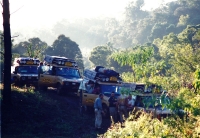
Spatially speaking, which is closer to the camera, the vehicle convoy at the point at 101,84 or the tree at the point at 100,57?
the vehicle convoy at the point at 101,84

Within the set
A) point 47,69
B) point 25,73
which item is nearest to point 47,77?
point 47,69

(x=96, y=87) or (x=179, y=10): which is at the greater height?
(x=179, y=10)

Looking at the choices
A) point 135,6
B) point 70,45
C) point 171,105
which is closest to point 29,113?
point 171,105

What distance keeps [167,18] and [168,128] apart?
64.4 metres

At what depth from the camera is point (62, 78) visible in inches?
594

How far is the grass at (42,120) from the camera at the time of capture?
955 centimetres

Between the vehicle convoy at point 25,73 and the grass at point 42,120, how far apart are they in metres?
3.57

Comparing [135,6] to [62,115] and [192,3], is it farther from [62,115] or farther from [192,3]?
[62,115]

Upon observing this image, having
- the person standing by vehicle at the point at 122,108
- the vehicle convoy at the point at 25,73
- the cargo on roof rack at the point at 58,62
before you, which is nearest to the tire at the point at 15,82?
the vehicle convoy at the point at 25,73

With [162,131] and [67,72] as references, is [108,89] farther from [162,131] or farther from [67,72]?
[162,131]

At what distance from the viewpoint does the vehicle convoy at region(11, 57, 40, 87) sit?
671 inches

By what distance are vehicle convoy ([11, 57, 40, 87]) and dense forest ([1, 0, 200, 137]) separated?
5996mm

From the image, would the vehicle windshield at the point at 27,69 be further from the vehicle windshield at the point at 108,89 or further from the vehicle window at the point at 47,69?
the vehicle windshield at the point at 108,89

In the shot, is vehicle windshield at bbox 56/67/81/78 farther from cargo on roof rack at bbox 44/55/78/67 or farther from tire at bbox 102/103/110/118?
tire at bbox 102/103/110/118
